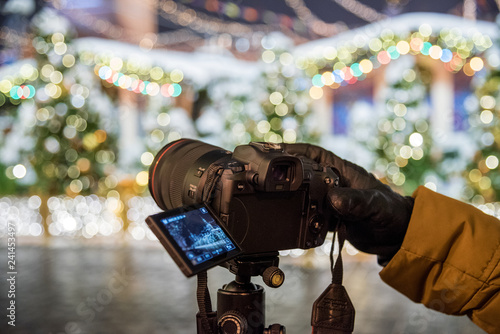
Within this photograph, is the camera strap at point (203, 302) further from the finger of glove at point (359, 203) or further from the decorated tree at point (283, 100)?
the decorated tree at point (283, 100)

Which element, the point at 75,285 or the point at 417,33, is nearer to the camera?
the point at 75,285

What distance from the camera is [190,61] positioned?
4.87m

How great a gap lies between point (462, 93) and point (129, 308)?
3.25 m

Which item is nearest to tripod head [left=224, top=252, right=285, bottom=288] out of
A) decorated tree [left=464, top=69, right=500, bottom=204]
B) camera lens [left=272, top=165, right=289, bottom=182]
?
camera lens [left=272, top=165, right=289, bottom=182]

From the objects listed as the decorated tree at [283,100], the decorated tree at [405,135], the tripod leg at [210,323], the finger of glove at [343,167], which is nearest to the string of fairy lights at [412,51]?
the decorated tree at [405,135]

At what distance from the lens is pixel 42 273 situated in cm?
275

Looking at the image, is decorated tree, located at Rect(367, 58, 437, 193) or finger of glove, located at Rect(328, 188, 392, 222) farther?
decorated tree, located at Rect(367, 58, 437, 193)

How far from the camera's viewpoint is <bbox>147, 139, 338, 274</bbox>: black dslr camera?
2.54 ft

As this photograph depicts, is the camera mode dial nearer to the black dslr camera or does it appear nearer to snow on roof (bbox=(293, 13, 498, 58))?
the black dslr camera

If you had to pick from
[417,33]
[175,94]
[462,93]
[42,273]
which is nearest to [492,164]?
[462,93]

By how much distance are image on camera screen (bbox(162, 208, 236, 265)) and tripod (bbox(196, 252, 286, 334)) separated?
56 mm

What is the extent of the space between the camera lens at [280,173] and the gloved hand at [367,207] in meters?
0.07

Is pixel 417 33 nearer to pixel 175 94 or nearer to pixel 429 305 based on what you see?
pixel 175 94

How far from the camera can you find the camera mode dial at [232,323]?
2.39 ft
